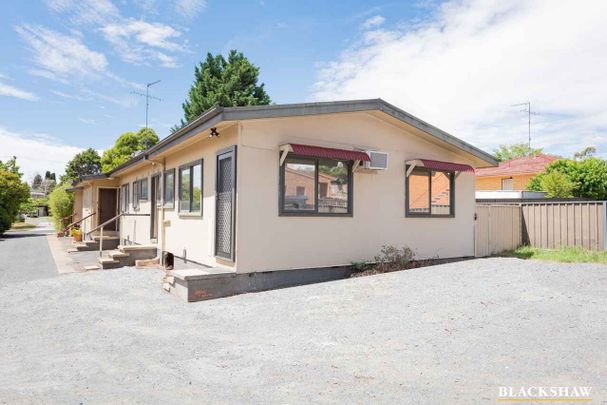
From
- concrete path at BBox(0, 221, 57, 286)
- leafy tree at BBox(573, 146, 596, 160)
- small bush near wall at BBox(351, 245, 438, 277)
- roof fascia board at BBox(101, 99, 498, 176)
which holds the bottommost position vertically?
concrete path at BBox(0, 221, 57, 286)

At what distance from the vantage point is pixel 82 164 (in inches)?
2122

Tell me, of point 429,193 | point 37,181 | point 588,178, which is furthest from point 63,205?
point 37,181

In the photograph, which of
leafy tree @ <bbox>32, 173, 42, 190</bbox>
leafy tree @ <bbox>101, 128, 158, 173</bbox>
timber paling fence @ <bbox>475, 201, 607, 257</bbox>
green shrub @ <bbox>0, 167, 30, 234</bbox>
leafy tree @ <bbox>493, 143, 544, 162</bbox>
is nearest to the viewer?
timber paling fence @ <bbox>475, 201, 607, 257</bbox>

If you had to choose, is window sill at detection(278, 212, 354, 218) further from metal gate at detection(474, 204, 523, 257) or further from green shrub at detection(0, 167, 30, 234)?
green shrub at detection(0, 167, 30, 234)

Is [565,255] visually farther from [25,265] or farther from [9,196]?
[9,196]

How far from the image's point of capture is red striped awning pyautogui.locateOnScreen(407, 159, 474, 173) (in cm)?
978

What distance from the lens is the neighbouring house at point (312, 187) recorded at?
7672 mm

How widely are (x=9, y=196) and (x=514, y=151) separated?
61752mm

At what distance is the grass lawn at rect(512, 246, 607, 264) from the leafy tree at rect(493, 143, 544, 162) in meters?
53.4

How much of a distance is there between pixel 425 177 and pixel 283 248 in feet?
14.2

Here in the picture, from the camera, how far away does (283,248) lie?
26.2 feet

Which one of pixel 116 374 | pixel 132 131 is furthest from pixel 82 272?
pixel 132 131

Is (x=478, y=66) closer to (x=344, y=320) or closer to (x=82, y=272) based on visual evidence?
(x=344, y=320)

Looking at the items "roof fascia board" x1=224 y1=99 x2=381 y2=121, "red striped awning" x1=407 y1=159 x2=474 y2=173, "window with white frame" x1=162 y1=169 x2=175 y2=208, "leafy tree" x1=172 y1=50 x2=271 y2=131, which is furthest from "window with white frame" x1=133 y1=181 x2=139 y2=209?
"leafy tree" x1=172 y1=50 x2=271 y2=131
